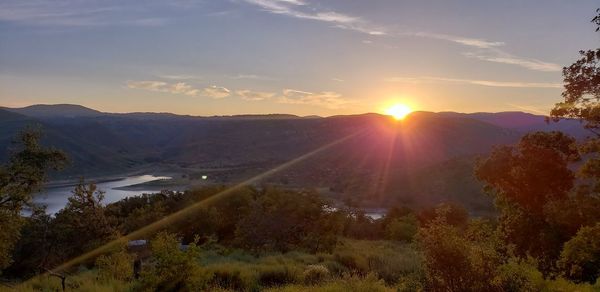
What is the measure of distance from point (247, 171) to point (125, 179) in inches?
1532

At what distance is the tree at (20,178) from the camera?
10.8 meters

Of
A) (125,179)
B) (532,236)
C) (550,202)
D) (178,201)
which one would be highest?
(550,202)

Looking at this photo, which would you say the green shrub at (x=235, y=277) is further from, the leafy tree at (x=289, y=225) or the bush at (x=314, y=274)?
the leafy tree at (x=289, y=225)

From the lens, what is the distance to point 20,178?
11367 mm

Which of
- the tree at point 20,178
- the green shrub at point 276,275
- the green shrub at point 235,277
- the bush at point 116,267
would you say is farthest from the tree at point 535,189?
the tree at point 20,178

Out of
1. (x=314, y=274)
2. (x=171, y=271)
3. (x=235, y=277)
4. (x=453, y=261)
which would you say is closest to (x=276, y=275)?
(x=314, y=274)

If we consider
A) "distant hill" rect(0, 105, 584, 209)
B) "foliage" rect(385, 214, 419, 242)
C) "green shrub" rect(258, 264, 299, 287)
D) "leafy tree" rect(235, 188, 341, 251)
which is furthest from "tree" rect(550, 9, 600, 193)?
"distant hill" rect(0, 105, 584, 209)

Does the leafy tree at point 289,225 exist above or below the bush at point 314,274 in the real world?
below

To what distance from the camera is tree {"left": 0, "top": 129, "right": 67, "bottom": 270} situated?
1079 cm

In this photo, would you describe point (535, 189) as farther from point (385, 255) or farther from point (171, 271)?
point (171, 271)

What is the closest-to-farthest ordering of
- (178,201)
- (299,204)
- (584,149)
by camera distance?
(584,149) < (299,204) < (178,201)

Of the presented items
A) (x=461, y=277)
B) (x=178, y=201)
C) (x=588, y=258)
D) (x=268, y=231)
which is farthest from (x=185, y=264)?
(x=178, y=201)

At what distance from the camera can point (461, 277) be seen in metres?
8.43

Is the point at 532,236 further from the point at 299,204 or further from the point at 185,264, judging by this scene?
the point at 299,204
